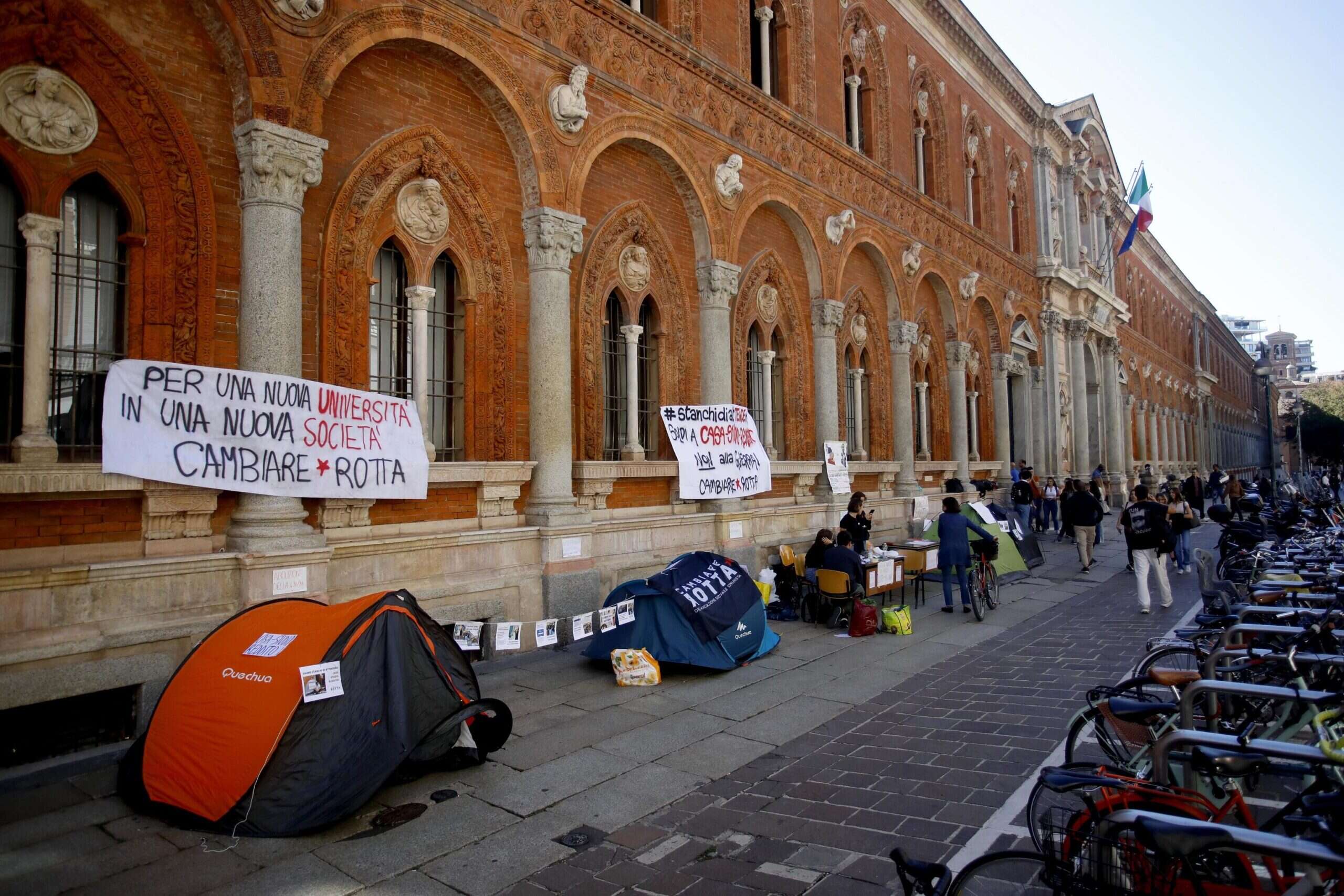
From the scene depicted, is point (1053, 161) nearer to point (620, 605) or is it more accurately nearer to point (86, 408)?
point (620, 605)

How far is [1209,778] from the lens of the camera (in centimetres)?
410

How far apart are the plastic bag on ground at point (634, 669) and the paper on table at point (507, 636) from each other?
1.04 meters

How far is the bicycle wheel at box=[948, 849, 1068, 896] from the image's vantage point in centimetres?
315

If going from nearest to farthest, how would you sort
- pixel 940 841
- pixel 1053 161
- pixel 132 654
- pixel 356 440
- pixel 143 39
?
1. pixel 940 841
2. pixel 132 654
3. pixel 143 39
4. pixel 356 440
5. pixel 1053 161

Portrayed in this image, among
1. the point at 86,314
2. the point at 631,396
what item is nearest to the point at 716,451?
the point at 631,396

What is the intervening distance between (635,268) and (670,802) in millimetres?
8961

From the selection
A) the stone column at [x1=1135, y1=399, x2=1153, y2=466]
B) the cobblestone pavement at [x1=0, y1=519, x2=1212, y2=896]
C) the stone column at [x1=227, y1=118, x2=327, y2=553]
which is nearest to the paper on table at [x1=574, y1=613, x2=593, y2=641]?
the cobblestone pavement at [x1=0, y1=519, x2=1212, y2=896]

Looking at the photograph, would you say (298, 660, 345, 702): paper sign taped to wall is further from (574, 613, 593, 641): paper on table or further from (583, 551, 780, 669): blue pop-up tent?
(583, 551, 780, 669): blue pop-up tent

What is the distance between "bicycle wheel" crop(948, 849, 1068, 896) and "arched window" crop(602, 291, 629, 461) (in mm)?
9574

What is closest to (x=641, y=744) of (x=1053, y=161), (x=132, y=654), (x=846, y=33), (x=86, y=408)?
(x=132, y=654)

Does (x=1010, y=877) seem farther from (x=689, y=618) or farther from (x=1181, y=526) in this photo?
(x=1181, y=526)

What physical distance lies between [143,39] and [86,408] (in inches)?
133

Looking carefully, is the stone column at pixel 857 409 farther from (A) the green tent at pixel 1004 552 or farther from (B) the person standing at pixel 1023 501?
(B) the person standing at pixel 1023 501

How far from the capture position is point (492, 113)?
35.1 ft
